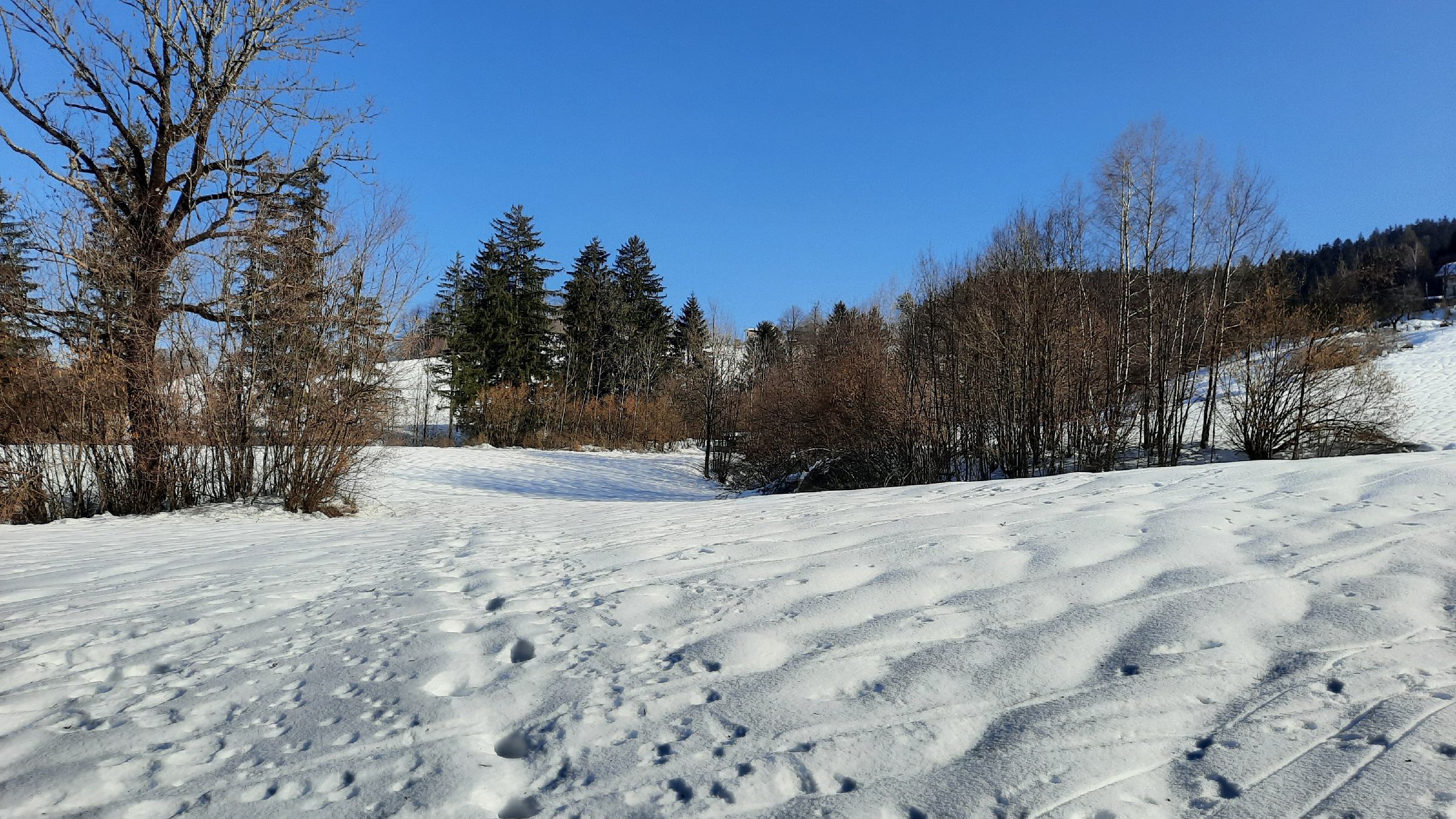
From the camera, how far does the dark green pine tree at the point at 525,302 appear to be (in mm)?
34406

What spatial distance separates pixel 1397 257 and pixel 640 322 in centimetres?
5952

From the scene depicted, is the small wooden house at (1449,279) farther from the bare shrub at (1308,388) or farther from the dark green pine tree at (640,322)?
the dark green pine tree at (640,322)

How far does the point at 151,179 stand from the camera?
890 cm

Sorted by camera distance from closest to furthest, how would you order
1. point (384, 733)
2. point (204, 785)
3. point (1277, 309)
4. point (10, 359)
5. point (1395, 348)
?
point (204, 785) → point (384, 733) → point (10, 359) → point (1277, 309) → point (1395, 348)

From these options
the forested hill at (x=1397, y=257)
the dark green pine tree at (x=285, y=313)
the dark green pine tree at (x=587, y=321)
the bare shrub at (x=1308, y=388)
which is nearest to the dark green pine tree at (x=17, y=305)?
the dark green pine tree at (x=285, y=313)

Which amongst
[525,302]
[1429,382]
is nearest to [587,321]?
[525,302]

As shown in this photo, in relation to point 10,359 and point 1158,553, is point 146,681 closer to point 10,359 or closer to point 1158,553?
point 1158,553

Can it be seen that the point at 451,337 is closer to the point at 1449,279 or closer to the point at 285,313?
the point at 285,313

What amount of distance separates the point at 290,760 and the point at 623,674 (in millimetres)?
1104

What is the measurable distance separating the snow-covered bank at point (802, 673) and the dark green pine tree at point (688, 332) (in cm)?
3522

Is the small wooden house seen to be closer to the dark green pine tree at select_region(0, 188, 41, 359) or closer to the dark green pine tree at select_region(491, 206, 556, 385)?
the dark green pine tree at select_region(491, 206, 556, 385)

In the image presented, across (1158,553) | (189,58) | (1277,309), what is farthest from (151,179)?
(1277,309)

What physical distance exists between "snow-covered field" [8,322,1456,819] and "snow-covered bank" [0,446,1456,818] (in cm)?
1

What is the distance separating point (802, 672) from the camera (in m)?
2.46
